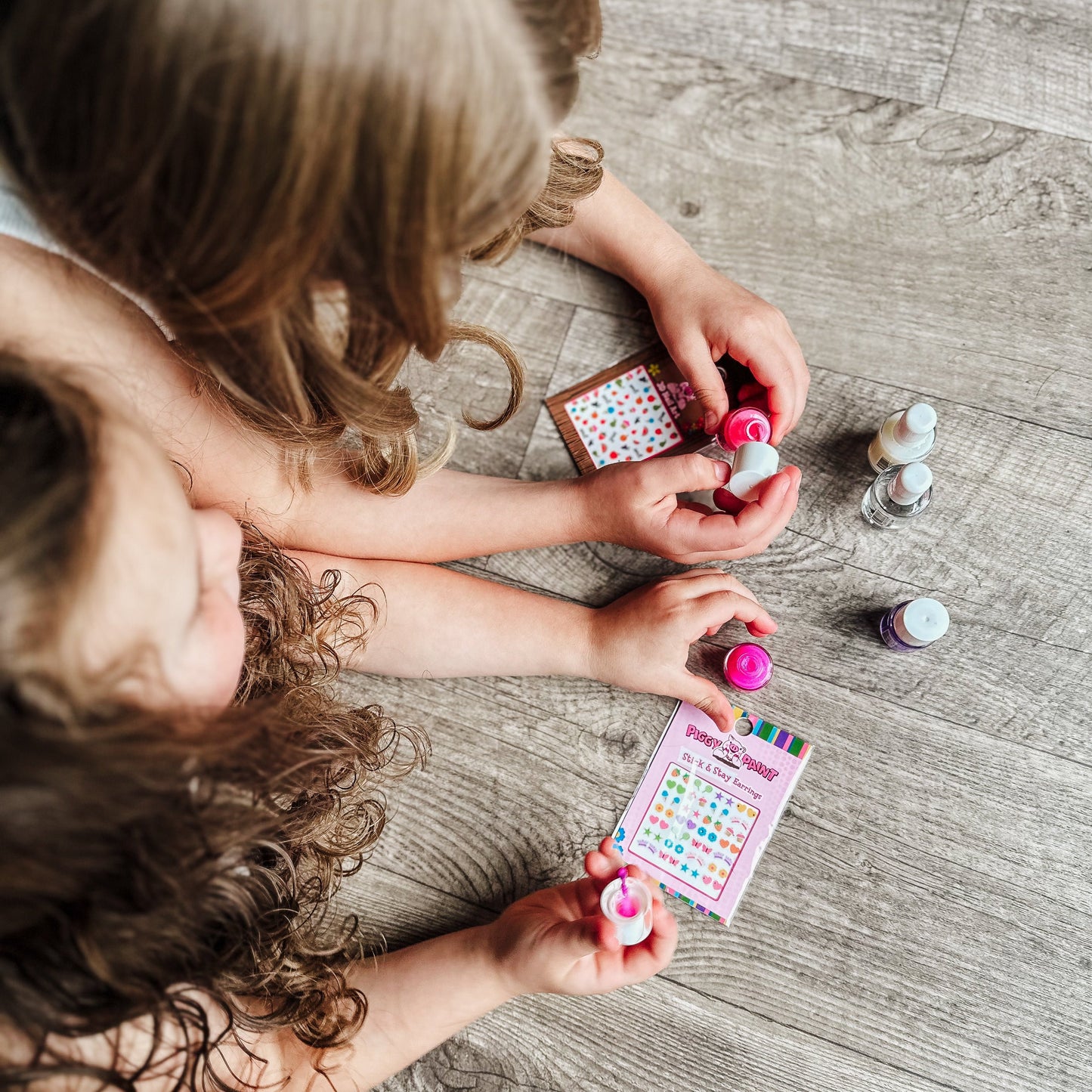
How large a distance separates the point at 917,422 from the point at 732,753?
46 cm

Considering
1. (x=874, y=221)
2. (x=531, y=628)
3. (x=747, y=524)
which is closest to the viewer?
(x=747, y=524)

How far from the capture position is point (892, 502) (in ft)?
3.43

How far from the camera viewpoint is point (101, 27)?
1.61 feet

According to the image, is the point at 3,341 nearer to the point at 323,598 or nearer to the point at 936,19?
the point at 323,598

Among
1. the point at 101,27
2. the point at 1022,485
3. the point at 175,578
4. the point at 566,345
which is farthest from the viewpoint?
the point at 566,345

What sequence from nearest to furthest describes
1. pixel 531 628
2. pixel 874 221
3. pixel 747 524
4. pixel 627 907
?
pixel 627 907 → pixel 747 524 → pixel 531 628 → pixel 874 221

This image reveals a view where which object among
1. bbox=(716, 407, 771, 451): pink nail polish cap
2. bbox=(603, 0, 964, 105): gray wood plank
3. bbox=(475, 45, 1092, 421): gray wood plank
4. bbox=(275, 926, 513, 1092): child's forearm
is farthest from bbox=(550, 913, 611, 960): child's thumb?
bbox=(603, 0, 964, 105): gray wood plank

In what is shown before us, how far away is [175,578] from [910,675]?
866 mm

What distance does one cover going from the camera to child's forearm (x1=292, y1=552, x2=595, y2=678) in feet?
3.42

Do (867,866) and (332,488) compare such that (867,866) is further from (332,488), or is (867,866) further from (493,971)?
(332,488)

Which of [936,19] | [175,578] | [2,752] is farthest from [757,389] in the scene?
[2,752]

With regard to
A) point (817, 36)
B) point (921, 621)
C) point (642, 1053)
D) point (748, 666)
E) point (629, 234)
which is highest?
point (817, 36)

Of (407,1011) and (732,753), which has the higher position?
(732,753)


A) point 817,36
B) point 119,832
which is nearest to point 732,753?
point 119,832
